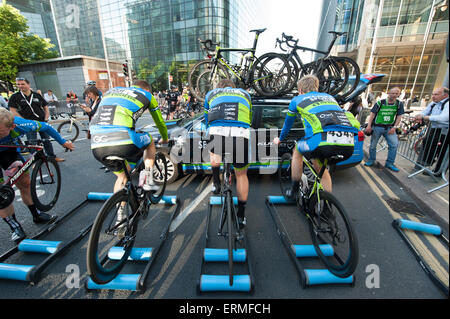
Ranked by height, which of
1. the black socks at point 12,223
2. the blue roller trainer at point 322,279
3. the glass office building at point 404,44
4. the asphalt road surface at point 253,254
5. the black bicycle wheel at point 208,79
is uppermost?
the glass office building at point 404,44

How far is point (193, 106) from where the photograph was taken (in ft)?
47.9

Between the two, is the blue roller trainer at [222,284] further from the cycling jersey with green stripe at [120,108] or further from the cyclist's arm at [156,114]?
the cyclist's arm at [156,114]

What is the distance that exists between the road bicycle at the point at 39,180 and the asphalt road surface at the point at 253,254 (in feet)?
0.83

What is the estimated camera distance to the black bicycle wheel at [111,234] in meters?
1.86

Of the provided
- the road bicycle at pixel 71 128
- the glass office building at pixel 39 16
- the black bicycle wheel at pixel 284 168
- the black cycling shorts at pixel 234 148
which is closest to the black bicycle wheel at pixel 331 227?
the black cycling shorts at pixel 234 148

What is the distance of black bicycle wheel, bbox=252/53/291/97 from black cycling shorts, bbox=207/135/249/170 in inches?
109

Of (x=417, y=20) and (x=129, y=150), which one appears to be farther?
(x=417, y=20)

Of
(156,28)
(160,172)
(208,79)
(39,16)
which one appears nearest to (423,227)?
(160,172)

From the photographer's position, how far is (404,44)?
749 inches

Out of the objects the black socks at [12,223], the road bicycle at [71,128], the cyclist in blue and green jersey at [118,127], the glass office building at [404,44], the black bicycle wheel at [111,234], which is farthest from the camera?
the glass office building at [404,44]

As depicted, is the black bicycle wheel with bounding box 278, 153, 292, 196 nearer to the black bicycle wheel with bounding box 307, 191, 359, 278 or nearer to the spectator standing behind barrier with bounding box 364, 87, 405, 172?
the black bicycle wheel with bounding box 307, 191, 359, 278

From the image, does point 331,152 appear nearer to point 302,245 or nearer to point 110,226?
point 302,245

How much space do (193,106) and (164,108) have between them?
2.92 meters
